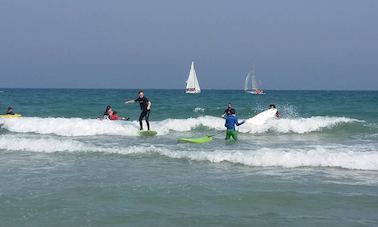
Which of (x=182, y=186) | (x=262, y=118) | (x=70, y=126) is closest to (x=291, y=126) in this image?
(x=262, y=118)

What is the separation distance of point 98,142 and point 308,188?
9.22m

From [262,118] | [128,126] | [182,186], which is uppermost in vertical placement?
[262,118]

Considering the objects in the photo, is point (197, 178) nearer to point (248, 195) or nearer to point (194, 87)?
point (248, 195)

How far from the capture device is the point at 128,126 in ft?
66.7

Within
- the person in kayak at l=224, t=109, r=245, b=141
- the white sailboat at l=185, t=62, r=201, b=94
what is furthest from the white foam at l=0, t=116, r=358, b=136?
the white sailboat at l=185, t=62, r=201, b=94

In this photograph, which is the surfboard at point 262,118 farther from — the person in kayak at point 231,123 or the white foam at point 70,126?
the white foam at point 70,126

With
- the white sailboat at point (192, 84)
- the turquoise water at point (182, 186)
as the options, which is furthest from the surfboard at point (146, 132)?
the white sailboat at point (192, 84)

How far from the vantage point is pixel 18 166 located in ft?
35.7

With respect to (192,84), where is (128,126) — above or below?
below

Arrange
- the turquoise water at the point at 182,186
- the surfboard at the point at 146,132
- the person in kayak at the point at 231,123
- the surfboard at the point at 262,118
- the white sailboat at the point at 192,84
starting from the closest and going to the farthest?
1. the turquoise water at the point at 182,186
2. the person in kayak at the point at 231,123
3. the surfboard at the point at 146,132
4. the surfboard at the point at 262,118
5. the white sailboat at the point at 192,84

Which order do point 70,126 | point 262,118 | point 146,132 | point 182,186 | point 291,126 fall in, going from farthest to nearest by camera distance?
point 70,126 → point 291,126 → point 262,118 → point 146,132 → point 182,186

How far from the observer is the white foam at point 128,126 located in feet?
66.0

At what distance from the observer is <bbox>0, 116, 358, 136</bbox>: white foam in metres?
20.1

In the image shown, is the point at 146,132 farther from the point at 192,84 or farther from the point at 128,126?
the point at 192,84
